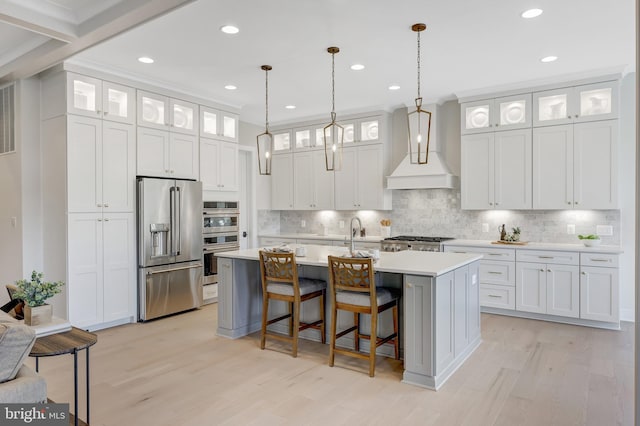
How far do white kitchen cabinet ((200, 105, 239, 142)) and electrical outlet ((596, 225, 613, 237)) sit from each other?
4899 mm

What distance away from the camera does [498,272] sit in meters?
5.15

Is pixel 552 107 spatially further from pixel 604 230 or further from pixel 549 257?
pixel 549 257

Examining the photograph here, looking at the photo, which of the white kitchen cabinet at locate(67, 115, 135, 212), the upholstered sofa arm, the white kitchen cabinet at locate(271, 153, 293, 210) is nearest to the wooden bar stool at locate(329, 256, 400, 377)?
the upholstered sofa arm

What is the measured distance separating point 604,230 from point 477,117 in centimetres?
204

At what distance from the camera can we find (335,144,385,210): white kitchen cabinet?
6.39 meters

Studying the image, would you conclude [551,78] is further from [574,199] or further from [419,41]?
[419,41]

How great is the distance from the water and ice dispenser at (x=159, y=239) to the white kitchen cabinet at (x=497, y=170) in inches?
152

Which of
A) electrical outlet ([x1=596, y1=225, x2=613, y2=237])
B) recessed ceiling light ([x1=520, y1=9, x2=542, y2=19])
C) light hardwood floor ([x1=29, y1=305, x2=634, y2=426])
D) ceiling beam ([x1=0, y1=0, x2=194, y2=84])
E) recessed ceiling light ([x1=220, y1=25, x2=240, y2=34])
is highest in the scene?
recessed ceiling light ([x1=220, y1=25, x2=240, y2=34])

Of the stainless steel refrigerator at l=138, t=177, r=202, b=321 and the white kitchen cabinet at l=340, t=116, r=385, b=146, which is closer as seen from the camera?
the stainless steel refrigerator at l=138, t=177, r=202, b=321

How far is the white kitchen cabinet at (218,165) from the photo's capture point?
5.73m

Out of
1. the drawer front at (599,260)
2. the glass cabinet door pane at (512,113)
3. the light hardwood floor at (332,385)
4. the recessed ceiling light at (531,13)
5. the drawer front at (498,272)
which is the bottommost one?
the light hardwood floor at (332,385)

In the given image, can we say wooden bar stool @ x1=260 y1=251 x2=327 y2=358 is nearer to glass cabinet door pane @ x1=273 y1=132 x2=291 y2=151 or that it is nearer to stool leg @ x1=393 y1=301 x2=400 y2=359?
stool leg @ x1=393 y1=301 x2=400 y2=359

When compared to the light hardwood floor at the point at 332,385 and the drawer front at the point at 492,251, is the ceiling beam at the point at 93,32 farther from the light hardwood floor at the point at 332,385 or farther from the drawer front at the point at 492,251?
the drawer front at the point at 492,251

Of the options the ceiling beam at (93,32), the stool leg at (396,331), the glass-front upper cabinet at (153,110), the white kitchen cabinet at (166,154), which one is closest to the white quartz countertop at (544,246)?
the stool leg at (396,331)
